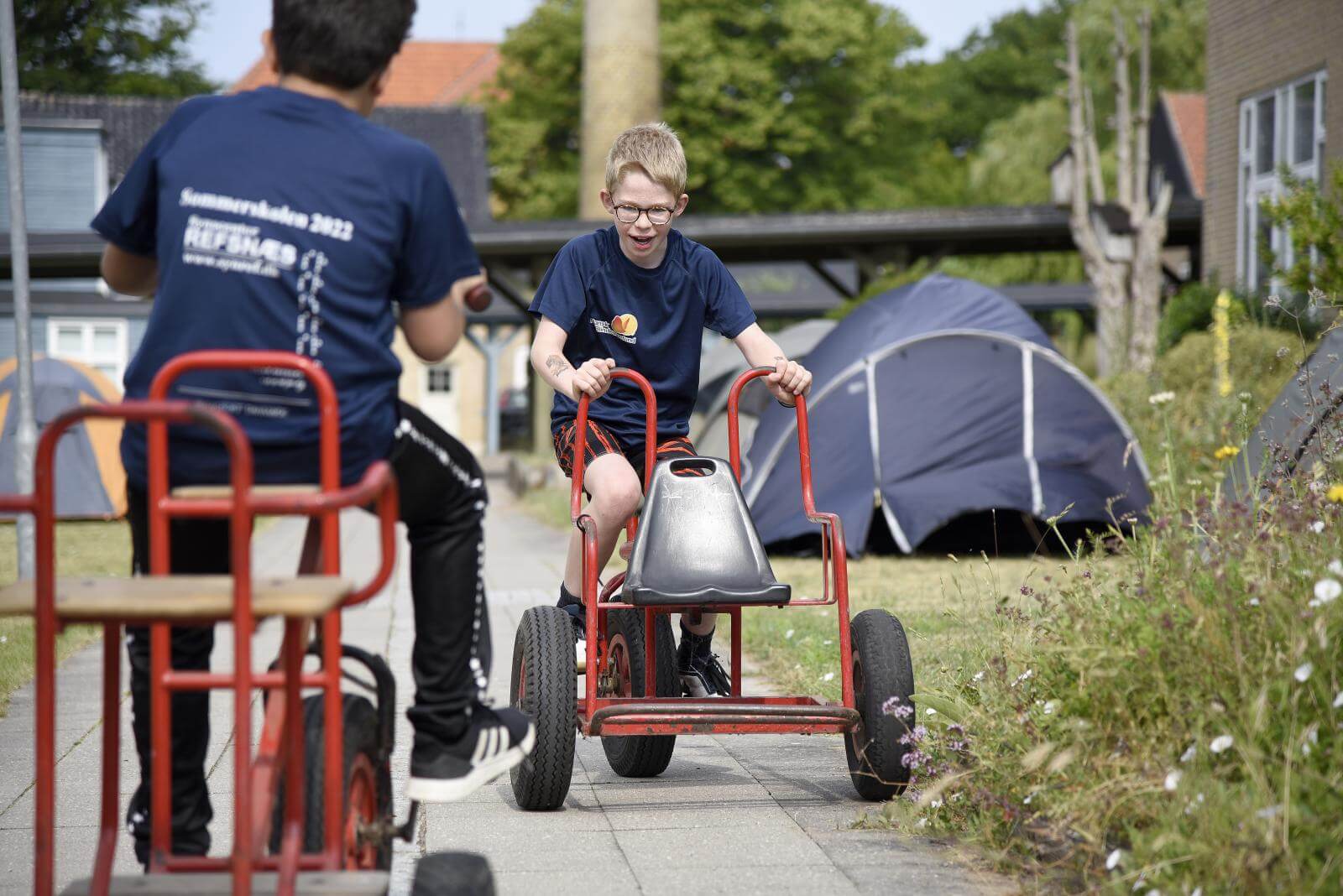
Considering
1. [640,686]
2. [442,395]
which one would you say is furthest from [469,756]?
[442,395]

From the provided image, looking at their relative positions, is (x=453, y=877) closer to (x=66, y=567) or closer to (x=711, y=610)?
(x=711, y=610)

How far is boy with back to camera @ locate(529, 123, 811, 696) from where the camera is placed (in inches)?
177

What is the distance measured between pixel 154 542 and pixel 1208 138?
63.4 feet

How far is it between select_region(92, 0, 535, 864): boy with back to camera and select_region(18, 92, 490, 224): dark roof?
34.4m

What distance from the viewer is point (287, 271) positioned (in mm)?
2662

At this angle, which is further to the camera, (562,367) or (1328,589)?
(562,367)

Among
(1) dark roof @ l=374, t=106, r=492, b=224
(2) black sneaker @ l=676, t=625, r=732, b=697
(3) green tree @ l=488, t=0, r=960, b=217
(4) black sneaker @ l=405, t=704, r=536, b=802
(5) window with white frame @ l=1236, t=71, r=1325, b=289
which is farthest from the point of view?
(3) green tree @ l=488, t=0, r=960, b=217

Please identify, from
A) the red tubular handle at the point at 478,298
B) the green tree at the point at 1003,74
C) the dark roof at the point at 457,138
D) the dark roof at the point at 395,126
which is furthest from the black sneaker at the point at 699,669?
the green tree at the point at 1003,74

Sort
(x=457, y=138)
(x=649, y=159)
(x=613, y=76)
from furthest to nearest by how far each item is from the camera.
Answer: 1. (x=457, y=138)
2. (x=613, y=76)
3. (x=649, y=159)

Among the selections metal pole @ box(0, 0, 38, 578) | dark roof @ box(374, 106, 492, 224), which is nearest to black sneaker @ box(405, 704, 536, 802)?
metal pole @ box(0, 0, 38, 578)

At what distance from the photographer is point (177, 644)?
2873 millimetres

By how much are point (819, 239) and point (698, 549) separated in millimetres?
21283

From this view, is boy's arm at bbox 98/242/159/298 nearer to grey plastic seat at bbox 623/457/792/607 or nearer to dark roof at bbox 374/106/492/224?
grey plastic seat at bbox 623/457/792/607

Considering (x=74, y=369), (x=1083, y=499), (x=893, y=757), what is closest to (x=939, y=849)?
(x=893, y=757)
